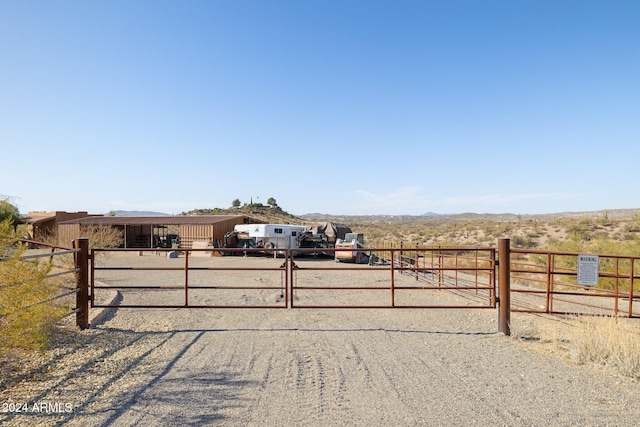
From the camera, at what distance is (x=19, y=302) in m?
5.59

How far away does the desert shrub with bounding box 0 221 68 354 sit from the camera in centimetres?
529

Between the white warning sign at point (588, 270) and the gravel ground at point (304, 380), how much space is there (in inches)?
74.1

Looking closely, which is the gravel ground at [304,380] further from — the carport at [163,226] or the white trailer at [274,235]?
the carport at [163,226]

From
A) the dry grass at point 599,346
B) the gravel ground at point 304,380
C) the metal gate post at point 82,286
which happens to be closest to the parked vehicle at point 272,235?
the metal gate post at point 82,286

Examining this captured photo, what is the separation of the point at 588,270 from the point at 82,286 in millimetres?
9400

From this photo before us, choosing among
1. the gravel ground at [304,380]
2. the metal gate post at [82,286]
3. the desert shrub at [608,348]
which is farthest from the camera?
the metal gate post at [82,286]

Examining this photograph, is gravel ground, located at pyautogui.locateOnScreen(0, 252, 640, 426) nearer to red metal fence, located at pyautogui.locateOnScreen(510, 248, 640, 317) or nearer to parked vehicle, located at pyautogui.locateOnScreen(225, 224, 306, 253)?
red metal fence, located at pyautogui.locateOnScreen(510, 248, 640, 317)

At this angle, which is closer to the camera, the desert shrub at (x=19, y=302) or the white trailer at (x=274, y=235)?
the desert shrub at (x=19, y=302)

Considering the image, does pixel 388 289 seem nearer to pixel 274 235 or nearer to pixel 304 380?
pixel 304 380

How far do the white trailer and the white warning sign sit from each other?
2416 centimetres

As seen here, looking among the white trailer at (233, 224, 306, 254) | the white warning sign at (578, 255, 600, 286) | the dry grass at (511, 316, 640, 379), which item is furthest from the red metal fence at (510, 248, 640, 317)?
the white trailer at (233, 224, 306, 254)

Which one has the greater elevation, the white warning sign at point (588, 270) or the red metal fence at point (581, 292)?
the white warning sign at point (588, 270)

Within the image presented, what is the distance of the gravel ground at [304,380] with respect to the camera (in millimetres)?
4199

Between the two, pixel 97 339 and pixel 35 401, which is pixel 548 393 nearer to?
pixel 35 401
